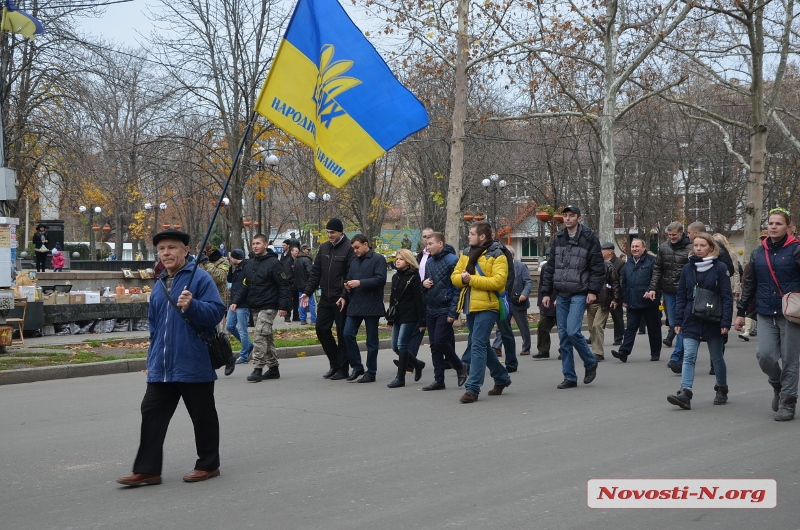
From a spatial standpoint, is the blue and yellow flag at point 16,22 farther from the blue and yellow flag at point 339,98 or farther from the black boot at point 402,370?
the blue and yellow flag at point 339,98

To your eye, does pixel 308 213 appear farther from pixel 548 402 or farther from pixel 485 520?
pixel 485 520

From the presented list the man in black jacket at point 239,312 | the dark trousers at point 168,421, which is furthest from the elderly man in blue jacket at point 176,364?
the man in black jacket at point 239,312

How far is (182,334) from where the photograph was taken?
615cm

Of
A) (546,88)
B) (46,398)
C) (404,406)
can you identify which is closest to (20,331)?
(46,398)

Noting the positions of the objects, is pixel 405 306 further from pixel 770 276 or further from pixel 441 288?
pixel 770 276

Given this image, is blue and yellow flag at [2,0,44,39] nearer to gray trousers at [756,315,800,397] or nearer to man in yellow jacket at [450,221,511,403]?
man in yellow jacket at [450,221,511,403]

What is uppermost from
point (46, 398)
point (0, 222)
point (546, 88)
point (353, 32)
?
point (546, 88)

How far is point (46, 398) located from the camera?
1070 centimetres

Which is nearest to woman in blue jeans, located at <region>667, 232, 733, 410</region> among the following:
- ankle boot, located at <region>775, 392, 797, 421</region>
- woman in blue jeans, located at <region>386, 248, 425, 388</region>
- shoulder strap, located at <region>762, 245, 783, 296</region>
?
shoulder strap, located at <region>762, 245, 783, 296</region>

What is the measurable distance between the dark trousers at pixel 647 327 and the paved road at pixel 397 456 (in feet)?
7.10

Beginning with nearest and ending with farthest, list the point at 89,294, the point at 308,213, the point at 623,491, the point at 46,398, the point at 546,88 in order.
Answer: the point at 623,491 → the point at 46,398 → the point at 89,294 → the point at 546,88 → the point at 308,213

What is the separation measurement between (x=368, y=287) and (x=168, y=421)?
5171mm

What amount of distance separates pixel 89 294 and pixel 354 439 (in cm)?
1269

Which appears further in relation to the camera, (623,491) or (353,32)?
(353,32)
